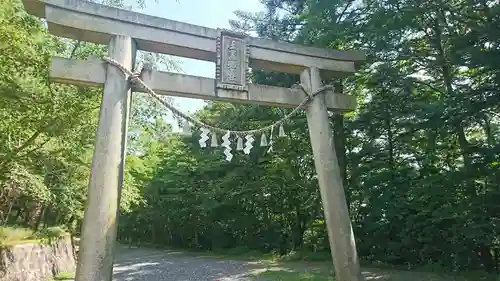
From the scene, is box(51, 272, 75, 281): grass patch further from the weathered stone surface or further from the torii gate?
the torii gate

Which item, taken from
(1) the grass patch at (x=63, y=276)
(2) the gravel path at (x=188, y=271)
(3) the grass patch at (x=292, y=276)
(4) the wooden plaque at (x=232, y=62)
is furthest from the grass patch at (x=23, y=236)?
(4) the wooden plaque at (x=232, y=62)

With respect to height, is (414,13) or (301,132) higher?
(414,13)

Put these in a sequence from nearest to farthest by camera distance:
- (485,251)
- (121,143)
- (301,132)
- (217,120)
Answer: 1. (121,143)
2. (485,251)
3. (301,132)
4. (217,120)

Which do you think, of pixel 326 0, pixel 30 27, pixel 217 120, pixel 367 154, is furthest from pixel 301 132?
pixel 30 27

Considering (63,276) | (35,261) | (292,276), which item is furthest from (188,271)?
(35,261)

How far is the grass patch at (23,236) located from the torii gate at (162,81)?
4778mm

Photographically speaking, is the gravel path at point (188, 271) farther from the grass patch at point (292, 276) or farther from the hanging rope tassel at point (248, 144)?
the hanging rope tassel at point (248, 144)

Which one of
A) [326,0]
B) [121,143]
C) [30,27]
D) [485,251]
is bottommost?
[485,251]

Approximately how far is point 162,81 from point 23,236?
6.90m

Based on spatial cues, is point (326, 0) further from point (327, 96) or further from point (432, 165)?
point (432, 165)

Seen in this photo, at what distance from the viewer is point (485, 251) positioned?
7566mm

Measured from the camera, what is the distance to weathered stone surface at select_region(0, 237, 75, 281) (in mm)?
7012

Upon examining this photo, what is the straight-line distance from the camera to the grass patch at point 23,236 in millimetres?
7595

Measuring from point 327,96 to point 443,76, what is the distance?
16.0 feet
